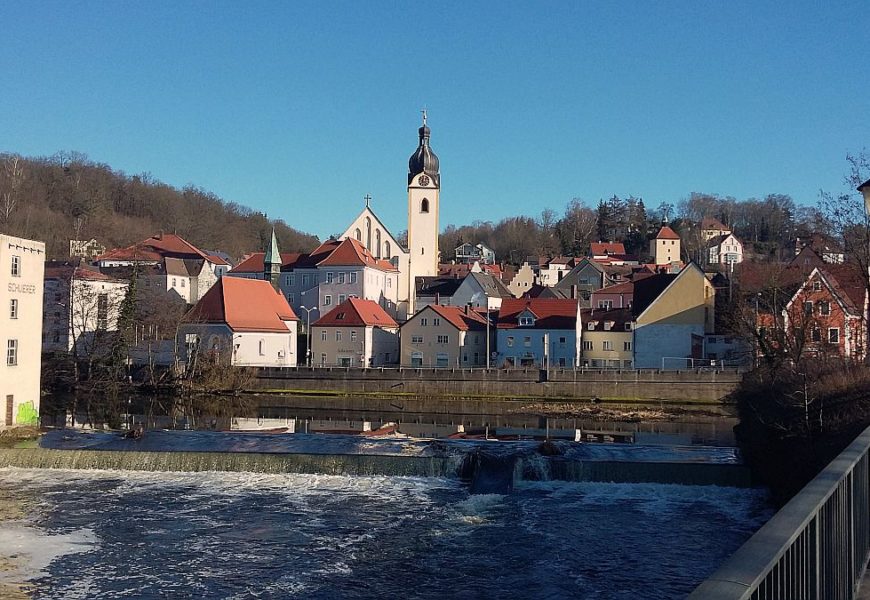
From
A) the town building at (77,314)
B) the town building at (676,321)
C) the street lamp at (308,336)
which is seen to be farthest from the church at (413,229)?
the town building at (676,321)

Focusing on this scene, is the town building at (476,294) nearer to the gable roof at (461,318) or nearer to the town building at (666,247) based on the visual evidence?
the gable roof at (461,318)

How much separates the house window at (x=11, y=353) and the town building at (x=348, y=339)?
35072 mm

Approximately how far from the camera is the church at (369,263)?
80.9 meters

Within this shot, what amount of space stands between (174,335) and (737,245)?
87.7 metres

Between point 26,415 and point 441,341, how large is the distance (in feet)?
120

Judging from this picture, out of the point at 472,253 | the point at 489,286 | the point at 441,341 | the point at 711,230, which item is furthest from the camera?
the point at 472,253

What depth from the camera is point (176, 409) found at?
48000 mm

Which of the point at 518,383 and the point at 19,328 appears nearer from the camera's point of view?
the point at 19,328

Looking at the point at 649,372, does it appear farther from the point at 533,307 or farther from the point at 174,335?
the point at 174,335

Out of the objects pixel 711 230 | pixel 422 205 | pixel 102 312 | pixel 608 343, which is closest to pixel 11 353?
pixel 102 312

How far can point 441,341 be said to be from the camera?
217 feet

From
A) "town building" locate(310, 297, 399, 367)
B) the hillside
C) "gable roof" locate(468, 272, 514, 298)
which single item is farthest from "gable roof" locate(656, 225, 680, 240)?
"town building" locate(310, 297, 399, 367)

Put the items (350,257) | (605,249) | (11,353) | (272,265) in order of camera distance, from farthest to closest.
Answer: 1. (605,249)
2. (272,265)
3. (350,257)
4. (11,353)

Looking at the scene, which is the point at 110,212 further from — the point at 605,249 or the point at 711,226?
the point at 711,226
